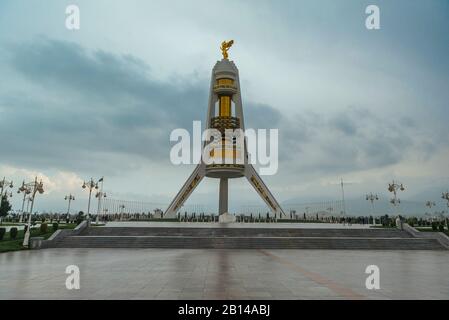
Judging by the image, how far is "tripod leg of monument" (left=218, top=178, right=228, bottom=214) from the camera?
42.7 meters

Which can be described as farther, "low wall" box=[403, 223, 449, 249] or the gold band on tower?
the gold band on tower

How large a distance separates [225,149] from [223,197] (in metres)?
7.41

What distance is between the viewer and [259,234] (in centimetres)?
2081

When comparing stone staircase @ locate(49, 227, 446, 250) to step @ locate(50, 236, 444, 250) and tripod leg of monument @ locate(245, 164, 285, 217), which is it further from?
tripod leg of monument @ locate(245, 164, 285, 217)

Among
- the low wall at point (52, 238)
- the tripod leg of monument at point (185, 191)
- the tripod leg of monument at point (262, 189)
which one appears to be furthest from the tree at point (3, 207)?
the tripod leg of monument at point (262, 189)

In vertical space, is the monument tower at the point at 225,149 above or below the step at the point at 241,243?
above

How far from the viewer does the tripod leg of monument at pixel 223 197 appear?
4272 cm

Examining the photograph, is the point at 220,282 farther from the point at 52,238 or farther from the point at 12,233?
the point at 12,233

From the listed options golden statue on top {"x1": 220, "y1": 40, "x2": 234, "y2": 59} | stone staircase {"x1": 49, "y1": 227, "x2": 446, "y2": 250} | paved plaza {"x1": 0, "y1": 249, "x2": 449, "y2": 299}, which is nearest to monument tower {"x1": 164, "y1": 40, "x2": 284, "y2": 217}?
golden statue on top {"x1": 220, "y1": 40, "x2": 234, "y2": 59}

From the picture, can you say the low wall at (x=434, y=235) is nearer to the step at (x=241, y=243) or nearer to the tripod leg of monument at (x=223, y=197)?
the step at (x=241, y=243)
